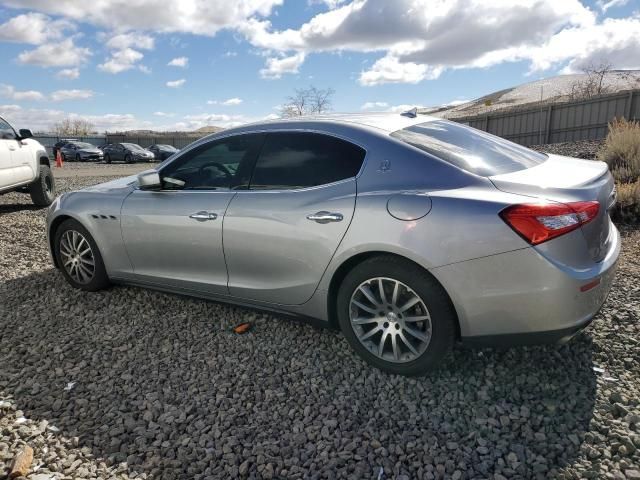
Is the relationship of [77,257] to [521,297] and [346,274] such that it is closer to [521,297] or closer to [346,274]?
[346,274]

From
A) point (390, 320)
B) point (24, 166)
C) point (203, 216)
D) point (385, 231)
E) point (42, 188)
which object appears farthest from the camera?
point (42, 188)

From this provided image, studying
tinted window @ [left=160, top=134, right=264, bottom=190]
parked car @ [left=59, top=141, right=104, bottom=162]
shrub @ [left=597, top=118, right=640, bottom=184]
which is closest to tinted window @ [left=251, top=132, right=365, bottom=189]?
tinted window @ [left=160, top=134, right=264, bottom=190]

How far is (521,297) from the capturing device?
249 centimetres

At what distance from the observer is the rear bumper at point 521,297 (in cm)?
244

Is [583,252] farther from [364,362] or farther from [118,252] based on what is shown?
[118,252]

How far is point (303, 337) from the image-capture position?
11.7 feet

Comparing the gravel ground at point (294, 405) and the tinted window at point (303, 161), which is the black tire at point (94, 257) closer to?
the gravel ground at point (294, 405)

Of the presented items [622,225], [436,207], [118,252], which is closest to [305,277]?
[436,207]

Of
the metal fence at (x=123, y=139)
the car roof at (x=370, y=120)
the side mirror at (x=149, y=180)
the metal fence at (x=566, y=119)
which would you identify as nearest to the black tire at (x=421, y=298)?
the car roof at (x=370, y=120)

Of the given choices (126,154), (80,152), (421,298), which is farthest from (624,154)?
(80,152)

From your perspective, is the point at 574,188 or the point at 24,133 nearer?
the point at 574,188

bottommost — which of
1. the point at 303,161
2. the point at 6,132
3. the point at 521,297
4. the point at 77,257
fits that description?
the point at 77,257

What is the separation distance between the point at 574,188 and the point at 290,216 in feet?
5.43

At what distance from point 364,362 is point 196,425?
44.1 inches
